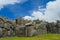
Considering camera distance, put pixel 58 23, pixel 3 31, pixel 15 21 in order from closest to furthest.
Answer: pixel 3 31, pixel 15 21, pixel 58 23

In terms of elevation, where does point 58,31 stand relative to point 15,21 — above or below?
below

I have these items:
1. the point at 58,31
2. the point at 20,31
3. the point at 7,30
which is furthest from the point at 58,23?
the point at 7,30

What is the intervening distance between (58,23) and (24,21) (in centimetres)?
1381

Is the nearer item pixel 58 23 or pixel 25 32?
pixel 25 32

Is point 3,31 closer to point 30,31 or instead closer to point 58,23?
point 30,31

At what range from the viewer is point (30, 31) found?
192 ft

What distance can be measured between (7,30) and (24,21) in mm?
9001

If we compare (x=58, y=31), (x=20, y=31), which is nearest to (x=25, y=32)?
(x=20, y=31)

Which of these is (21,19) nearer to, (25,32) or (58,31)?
(25,32)

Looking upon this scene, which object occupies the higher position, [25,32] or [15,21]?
[15,21]

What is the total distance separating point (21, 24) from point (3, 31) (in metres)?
8.40

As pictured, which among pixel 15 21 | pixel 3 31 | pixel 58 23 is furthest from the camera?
pixel 58 23

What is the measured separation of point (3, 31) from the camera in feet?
188

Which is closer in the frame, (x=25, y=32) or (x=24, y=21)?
(x=25, y=32)
